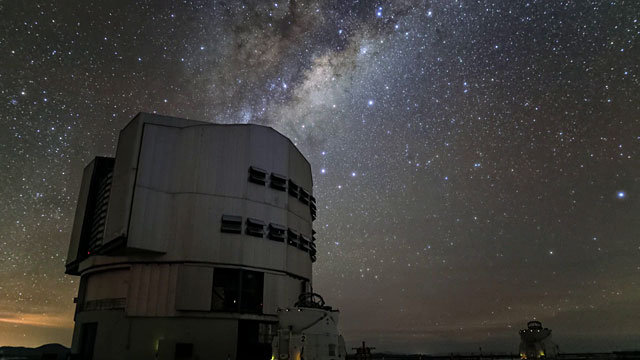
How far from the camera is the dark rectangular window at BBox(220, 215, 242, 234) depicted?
3172cm

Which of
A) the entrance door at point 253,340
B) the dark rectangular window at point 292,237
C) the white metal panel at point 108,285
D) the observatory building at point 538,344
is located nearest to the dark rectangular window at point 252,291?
the entrance door at point 253,340

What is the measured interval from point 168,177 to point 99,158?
12175 mm

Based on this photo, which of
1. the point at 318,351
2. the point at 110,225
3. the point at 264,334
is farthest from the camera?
the point at 264,334

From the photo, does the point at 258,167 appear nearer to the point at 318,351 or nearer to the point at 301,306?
the point at 301,306

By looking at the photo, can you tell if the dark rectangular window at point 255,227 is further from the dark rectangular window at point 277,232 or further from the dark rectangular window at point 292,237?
the dark rectangular window at point 292,237

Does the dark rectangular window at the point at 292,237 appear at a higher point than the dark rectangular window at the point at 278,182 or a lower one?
lower

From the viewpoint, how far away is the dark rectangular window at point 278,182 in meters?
35.5

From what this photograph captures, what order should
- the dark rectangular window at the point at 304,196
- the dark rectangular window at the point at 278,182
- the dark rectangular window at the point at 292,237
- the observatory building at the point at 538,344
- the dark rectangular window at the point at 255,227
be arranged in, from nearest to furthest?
the dark rectangular window at the point at 255,227 → the dark rectangular window at the point at 278,182 → the dark rectangular window at the point at 292,237 → the dark rectangular window at the point at 304,196 → the observatory building at the point at 538,344

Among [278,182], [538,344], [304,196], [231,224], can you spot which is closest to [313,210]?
[304,196]

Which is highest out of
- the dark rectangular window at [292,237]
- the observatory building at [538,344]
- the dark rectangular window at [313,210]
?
the dark rectangular window at [313,210]

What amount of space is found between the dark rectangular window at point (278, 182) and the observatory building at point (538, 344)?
1219 inches

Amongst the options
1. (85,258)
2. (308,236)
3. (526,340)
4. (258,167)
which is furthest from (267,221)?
(526,340)

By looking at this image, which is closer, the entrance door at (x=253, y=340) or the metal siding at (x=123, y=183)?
the metal siding at (x=123, y=183)

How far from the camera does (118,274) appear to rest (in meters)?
31.9
